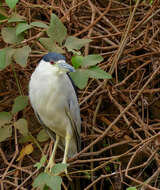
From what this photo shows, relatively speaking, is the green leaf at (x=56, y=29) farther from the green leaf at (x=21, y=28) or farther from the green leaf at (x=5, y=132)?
the green leaf at (x=5, y=132)

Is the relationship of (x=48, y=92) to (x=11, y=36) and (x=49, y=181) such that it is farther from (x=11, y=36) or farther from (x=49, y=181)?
(x=49, y=181)

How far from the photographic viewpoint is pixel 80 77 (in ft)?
7.16

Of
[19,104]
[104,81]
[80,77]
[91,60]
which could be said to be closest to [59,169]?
[80,77]

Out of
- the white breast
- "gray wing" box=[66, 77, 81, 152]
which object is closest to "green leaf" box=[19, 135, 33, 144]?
the white breast

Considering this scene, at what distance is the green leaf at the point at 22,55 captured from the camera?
2248mm

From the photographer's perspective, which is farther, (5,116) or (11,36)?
(5,116)

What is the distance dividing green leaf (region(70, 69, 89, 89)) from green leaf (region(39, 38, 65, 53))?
220mm

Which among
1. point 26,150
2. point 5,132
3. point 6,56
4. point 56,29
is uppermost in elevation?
point 56,29

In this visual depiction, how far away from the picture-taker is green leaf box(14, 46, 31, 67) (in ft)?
7.38

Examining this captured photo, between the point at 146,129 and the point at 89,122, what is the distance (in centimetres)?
50

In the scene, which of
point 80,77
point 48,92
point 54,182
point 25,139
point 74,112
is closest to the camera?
point 54,182

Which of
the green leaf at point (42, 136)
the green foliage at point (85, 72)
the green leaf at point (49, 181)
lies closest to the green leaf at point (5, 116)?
the green leaf at point (42, 136)

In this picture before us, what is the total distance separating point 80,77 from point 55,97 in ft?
1.27

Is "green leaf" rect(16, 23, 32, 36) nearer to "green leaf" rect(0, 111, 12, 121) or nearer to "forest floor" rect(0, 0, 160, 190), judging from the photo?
"forest floor" rect(0, 0, 160, 190)
